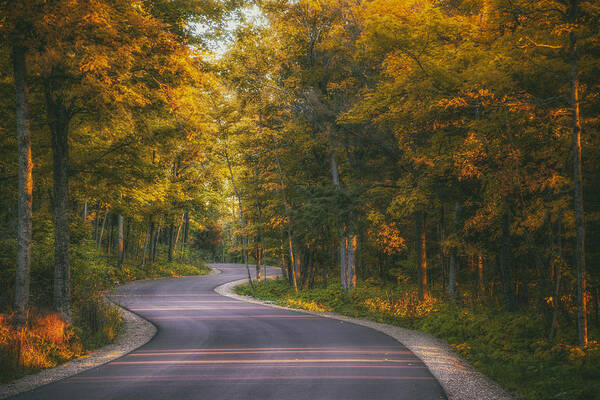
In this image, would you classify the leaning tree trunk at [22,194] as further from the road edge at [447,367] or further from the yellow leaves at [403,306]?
the yellow leaves at [403,306]

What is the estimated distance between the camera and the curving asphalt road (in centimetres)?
615

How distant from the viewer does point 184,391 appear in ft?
20.4

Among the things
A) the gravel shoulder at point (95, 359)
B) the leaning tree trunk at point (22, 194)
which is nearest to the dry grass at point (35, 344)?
the gravel shoulder at point (95, 359)

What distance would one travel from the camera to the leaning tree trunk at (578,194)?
25.4 feet

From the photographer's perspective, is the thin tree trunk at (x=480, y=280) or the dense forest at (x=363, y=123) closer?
the dense forest at (x=363, y=123)

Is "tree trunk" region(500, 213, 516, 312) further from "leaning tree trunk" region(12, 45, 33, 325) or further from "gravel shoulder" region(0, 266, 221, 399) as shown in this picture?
"leaning tree trunk" region(12, 45, 33, 325)

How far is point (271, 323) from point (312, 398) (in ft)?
26.2

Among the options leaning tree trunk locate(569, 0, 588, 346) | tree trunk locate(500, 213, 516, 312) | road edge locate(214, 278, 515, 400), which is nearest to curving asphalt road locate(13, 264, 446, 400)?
road edge locate(214, 278, 515, 400)

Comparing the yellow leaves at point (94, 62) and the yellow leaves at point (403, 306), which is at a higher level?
the yellow leaves at point (94, 62)

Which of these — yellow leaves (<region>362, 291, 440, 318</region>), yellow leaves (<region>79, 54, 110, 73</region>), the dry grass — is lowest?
yellow leaves (<region>362, 291, 440, 318</region>)

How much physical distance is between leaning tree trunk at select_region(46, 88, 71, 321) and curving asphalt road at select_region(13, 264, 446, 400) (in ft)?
7.69

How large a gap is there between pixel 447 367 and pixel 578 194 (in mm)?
4360

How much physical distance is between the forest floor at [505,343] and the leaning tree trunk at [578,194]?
51 cm

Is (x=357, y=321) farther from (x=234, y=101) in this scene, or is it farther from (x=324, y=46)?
(x=234, y=101)
